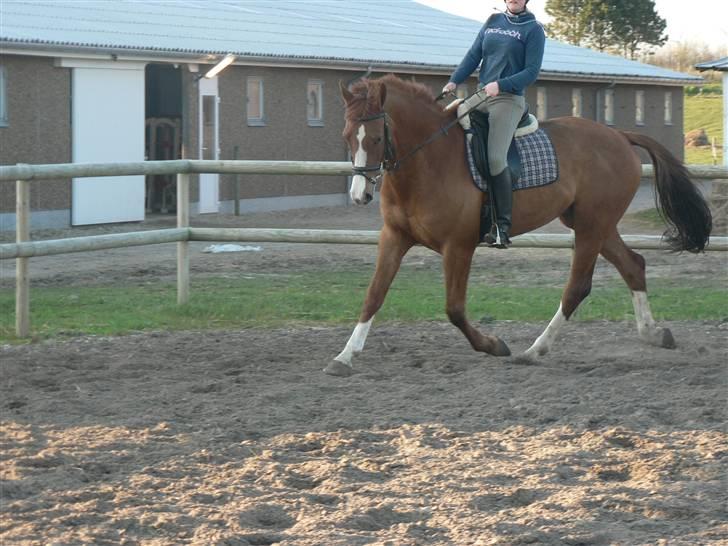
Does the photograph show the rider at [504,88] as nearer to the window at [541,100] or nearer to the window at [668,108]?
the window at [541,100]

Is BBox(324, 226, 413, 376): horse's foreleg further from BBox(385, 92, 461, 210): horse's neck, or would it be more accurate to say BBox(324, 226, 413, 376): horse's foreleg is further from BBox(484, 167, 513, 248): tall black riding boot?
BBox(484, 167, 513, 248): tall black riding boot

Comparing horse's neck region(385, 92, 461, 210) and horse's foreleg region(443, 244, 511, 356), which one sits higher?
horse's neck region(385, 92, 461, 210)

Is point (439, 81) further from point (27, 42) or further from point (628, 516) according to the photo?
point (628, 516)

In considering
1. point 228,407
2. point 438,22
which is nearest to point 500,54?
point 228,407

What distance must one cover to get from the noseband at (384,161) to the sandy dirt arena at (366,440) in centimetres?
132

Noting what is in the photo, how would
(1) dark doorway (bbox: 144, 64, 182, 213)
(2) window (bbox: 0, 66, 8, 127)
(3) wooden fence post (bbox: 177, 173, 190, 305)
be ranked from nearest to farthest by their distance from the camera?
(3) wooden fence post (bbox: 177, 173, 190, 305) → (2) window (bbox: 0, 66, 8, 127) → (1) dark doorway (bbox: 144, 64, 182, 213)

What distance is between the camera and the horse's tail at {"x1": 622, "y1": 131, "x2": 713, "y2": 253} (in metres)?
9.93

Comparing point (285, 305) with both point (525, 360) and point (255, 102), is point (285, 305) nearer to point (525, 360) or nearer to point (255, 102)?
point (525, 360)

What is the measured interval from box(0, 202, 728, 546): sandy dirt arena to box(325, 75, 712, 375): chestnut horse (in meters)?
0.42

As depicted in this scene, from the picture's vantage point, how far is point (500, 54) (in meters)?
8.66

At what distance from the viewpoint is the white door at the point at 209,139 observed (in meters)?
25.9

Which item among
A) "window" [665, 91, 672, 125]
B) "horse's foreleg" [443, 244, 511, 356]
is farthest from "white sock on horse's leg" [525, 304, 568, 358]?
"window" [665, 91, 672, 125]

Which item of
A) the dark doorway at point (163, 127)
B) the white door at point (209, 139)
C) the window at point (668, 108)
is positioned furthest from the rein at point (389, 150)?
the window at point (668, 108)

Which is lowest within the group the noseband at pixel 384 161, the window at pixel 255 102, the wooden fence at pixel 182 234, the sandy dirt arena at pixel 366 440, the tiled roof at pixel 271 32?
the sandy dirt arena at pixel 366 440
